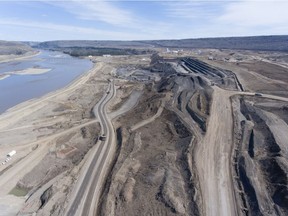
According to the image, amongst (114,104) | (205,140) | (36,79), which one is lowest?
(36,79)

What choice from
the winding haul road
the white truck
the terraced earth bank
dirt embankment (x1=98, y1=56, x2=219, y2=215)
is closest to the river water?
the white truck

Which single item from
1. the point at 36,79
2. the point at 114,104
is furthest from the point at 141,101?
the point at 36,79

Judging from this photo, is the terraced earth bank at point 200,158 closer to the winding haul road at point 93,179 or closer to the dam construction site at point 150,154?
the dam construction site at point 150,154

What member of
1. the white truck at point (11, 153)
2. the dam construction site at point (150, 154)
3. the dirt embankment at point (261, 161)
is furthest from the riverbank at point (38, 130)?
the dirt embankment at point (261, 161)

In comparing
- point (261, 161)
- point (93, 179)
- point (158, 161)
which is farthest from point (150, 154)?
point (261, 161)

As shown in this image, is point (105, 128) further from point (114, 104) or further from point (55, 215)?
point (55, 215)

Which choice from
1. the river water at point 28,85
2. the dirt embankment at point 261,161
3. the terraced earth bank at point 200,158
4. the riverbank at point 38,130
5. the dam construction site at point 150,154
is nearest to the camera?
the dirt embankment at point 261,161

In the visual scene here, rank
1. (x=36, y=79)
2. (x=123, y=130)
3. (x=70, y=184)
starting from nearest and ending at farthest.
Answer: (x=70, y=184), (x=123, y=130), (x=36, y=79)
